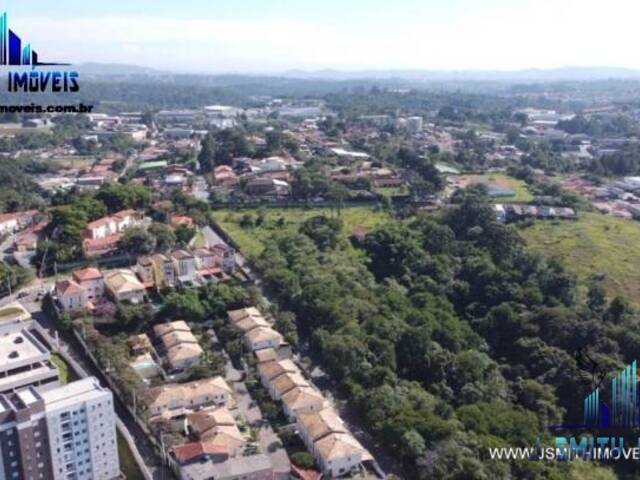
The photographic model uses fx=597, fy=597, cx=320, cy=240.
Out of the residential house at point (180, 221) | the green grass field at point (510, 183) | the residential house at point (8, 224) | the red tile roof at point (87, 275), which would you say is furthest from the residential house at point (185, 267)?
the green grass field at point (510, 183)

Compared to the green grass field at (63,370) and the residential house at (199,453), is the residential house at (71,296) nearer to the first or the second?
the green grass field at (63,370)

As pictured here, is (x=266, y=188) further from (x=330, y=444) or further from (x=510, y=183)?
(x=330, y=444)

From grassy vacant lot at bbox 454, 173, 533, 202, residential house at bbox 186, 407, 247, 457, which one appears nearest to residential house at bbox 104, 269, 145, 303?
residential house at bbox 186, 407, 247, 457

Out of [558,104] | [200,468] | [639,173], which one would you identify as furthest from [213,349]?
[558,104]

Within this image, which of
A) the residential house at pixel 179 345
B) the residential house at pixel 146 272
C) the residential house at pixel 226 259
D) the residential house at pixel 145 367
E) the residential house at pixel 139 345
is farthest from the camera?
the residential house at pixel 226 259

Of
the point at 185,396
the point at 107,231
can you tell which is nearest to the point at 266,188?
the point at 107,231

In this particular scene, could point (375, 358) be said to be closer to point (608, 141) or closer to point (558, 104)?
point (608, 141)
